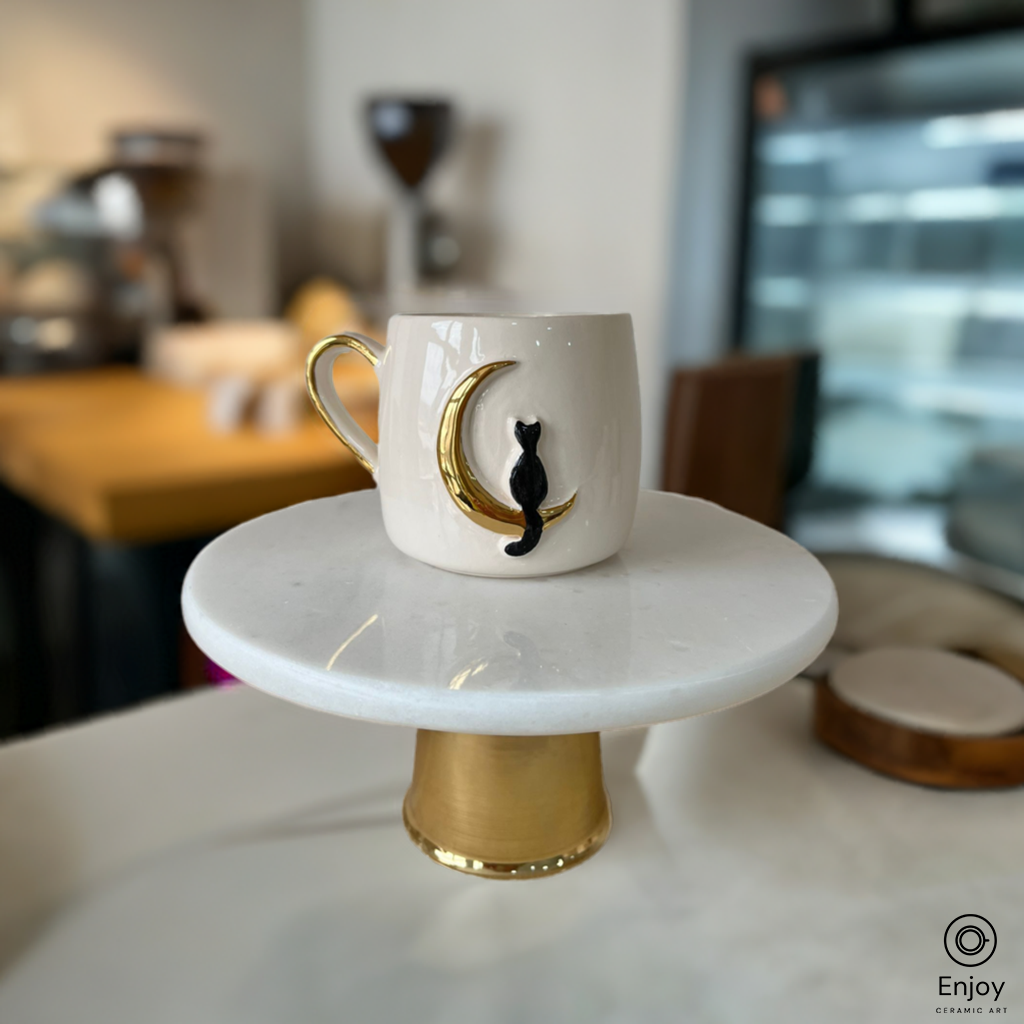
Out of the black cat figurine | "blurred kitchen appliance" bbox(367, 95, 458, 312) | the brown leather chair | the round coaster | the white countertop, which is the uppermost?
"blurred kitchen appliance" bbox(367, 95, 458, 312)

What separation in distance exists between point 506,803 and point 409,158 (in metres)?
1.53

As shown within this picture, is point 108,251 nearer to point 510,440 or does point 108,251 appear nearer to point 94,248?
point 94,248

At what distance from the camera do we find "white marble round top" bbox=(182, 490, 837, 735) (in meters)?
0.24

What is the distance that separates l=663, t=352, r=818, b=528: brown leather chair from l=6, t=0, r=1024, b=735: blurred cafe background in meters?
0.09

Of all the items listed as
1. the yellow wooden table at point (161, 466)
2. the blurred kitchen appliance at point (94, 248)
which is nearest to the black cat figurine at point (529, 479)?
the yellow wooden table at point (161, 466)

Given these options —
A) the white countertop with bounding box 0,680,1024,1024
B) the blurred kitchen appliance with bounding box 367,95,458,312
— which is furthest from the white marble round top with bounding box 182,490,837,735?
the blurred kitchen appliance with bounding box 367,95,458,312

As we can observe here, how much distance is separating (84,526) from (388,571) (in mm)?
757

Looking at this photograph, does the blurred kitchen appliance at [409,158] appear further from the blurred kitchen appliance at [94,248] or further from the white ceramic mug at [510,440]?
the white ceramic mug at [510,440]

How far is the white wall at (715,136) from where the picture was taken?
145cm

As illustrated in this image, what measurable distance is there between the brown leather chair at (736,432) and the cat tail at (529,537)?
1.12 feet

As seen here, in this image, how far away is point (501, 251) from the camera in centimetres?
182

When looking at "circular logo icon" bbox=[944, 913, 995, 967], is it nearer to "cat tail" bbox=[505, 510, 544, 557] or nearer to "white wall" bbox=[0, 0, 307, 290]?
"cat tail" bbox=[505, 510, 544, 557]

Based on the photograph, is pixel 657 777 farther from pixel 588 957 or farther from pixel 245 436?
pixel 245 436

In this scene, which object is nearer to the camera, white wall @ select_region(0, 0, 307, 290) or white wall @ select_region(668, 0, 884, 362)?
white wall @ select_region(668, 0, 884, 362)
